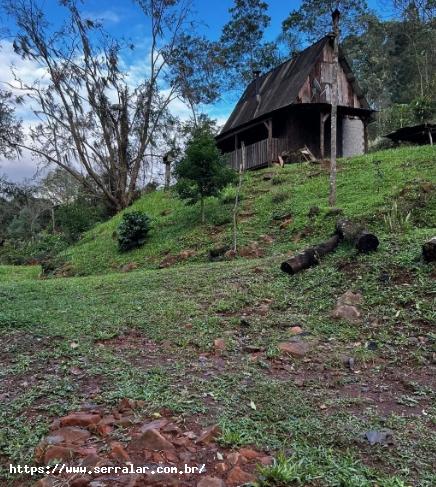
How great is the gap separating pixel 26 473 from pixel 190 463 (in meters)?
0.83

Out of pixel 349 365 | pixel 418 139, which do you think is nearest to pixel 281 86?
pixel 418 139

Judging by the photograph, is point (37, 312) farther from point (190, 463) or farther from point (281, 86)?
point (281, 86)

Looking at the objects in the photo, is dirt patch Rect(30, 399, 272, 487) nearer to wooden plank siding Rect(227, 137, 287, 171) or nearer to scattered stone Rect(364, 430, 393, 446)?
scattered stone Rect(364, 430, 393, 446)

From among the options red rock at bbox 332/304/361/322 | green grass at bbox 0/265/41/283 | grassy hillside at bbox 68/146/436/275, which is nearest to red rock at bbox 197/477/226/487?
red rock at bbox 332/304/361/322

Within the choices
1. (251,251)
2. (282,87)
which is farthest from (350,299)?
(282,87)

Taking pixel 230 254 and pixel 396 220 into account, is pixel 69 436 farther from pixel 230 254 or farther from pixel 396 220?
pixel 396 220

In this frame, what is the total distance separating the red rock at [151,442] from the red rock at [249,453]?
384mm

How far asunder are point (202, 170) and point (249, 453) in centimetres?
966

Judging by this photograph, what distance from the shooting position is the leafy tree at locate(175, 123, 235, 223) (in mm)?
11539

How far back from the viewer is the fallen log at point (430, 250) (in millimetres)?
5297

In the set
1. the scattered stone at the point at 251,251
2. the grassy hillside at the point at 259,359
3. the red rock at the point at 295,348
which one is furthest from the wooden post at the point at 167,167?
the red rock at the point at 295,348

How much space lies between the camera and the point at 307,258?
Result: 21.1 feet

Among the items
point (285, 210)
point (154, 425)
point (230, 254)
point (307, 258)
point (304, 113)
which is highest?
point (304, 113)

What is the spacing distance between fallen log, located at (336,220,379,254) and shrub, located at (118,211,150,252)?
7.19 meters
